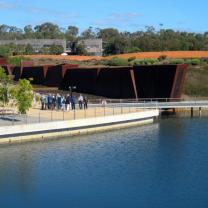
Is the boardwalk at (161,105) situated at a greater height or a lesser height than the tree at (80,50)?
lesser

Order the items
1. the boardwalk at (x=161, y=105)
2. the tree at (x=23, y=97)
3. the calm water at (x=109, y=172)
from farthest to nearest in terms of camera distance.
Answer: the boardwalk at (x=161, y=105)
the tree at (x=23, y=97)
the calm water at (x=109, y=172)

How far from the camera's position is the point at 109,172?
1031 inches

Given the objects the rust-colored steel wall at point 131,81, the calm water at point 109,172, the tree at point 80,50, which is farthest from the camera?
the tree at point 80,50

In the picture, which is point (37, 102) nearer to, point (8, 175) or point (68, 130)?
point (68, 130)

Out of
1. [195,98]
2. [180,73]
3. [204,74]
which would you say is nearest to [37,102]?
[180,73]

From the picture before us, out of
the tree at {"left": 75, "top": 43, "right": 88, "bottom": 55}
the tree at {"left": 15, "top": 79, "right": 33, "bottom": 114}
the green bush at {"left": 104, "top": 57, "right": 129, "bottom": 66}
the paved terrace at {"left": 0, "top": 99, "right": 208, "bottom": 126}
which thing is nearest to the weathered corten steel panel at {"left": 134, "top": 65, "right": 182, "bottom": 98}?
the paved terrace at {"left": 0, "top": 99, "right": 208, "bottom": 126}

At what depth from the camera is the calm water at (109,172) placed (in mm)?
21828

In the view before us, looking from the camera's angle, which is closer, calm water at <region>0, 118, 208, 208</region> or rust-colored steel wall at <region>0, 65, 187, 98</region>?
calm water at <region>0, 118, 208, 208</region>

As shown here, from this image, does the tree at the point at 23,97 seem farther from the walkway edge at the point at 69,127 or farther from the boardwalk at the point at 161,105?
the boardwalk at the point at 161,105

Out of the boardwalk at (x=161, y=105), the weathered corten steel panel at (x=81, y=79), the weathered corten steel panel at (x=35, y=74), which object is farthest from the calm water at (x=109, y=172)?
the weathered corten steel panel at (x=35, y=74)

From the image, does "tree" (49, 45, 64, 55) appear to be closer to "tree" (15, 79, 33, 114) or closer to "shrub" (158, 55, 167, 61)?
"shrub" (158, 55, 167, 61)

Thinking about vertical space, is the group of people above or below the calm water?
above

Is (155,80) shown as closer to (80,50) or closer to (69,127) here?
(69,127)

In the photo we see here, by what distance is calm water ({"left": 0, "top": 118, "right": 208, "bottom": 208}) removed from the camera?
2183 cm
